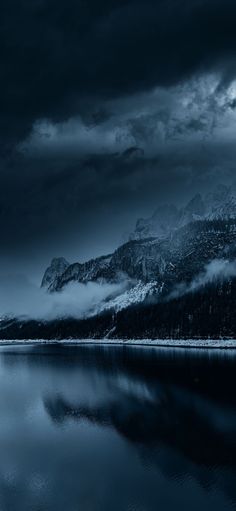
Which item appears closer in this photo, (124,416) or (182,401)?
(124,416)

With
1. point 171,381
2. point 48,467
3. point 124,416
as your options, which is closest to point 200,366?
point 171,381

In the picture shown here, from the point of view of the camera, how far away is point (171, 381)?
125 m

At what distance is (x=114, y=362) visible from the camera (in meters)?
184

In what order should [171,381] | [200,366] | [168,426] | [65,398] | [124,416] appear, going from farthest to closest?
[200,366] < [171,381] < [65,398] < [124,416] < [168,426]

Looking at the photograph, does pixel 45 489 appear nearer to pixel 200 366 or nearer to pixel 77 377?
pixel 77 377

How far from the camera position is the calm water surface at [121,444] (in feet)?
163

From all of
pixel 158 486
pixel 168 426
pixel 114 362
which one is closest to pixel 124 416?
pixel 168 426

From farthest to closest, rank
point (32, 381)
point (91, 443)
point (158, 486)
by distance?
point (32, 381), point (91, 443), point (158, 486)

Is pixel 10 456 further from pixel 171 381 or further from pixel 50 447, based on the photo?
pixel 171 381

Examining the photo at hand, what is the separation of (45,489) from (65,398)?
5780 centimetres

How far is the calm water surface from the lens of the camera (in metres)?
49.8

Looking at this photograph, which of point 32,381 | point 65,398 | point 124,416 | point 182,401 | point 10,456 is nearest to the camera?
point 10,456

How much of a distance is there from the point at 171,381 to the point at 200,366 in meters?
28.1

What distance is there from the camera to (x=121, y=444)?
6975 cm
